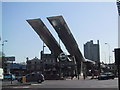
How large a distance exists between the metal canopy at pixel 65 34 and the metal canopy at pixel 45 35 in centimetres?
285

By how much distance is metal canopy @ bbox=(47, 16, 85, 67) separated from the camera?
85.5 meters

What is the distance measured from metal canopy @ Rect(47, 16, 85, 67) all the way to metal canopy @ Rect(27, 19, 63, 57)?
2.85 metres

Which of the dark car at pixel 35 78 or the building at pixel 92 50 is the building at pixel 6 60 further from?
the building at pixel 92 50

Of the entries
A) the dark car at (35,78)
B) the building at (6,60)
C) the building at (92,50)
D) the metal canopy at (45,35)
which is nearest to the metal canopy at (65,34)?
the metal canopy at (45,35)

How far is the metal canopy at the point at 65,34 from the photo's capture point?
85.5 m

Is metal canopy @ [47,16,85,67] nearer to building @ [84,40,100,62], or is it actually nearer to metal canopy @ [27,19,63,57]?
metal canopy @ [27,19,63,57]

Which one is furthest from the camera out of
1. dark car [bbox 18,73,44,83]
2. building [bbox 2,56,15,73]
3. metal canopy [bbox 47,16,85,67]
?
metal canopy [bbox 47,16,85,67]

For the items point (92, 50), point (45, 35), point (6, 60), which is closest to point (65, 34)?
point (45, 35)

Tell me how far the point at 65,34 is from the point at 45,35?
620 cm

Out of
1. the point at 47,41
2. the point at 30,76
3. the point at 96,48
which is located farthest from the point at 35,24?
the point at 96,48

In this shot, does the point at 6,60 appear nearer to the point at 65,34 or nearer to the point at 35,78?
the point at 35,78

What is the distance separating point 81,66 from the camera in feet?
346

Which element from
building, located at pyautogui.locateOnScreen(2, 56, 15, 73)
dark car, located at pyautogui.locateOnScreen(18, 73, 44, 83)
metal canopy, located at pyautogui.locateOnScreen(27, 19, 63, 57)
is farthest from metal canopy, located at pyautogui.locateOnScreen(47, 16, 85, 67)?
dark car, located at pyautogui.locateOnScreen(18, 73, 44, 83)

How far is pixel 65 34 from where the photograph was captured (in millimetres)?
88688
